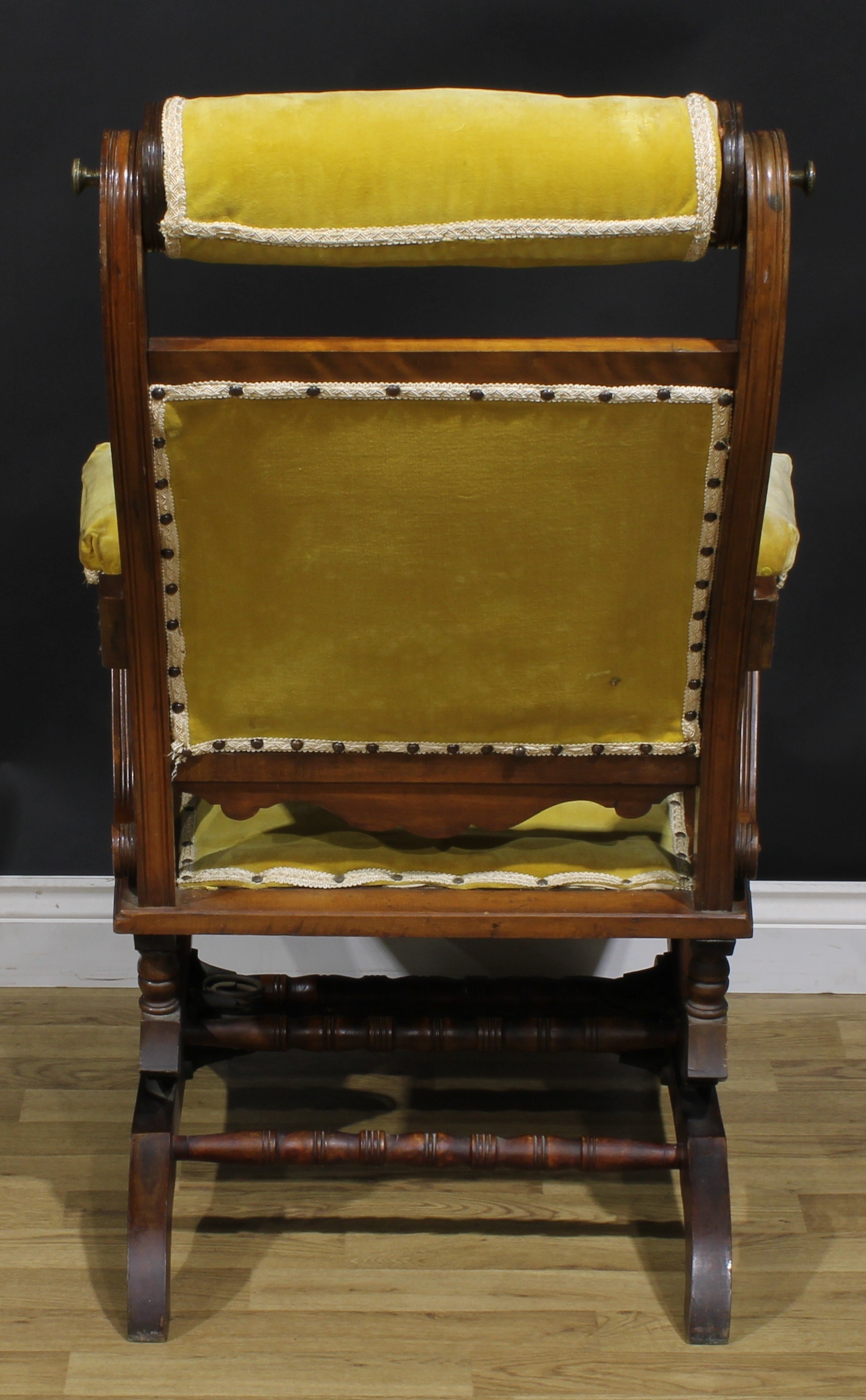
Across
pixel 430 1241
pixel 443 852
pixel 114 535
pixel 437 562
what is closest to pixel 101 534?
pixel 114 535

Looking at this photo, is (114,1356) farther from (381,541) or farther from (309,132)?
(309,132)

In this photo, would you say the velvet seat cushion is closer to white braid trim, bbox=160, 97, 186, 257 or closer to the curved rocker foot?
white braid trim, bbox=160, 97, 186, 257

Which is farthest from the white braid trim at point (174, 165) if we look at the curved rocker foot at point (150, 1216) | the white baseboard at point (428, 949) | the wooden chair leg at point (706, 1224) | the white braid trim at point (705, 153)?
the white baseboard at point (428, 949)

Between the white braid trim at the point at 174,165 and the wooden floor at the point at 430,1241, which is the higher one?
the white braid trim at the point at 174,165

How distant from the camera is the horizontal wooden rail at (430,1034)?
70.6 inches

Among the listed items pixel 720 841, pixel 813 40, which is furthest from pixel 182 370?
pixel 813 40

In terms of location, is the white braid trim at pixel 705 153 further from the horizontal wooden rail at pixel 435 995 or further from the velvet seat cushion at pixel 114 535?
the horizontal wooden rail at pixel 435 995

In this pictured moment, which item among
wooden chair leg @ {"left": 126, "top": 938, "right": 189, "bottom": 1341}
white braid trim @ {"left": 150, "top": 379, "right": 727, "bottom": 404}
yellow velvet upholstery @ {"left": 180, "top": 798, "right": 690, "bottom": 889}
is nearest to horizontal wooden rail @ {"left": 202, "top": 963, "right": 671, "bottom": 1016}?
wooden chair leg @ {"left": 126, "top": 938, "right": 189, "bottom": 1341}

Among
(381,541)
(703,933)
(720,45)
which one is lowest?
(703,933)

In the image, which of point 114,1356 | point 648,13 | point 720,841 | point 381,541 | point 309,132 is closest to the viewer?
point 309,132

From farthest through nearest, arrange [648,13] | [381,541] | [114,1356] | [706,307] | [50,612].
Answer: [50,612], [706,307], [648,13], [114,1356], [381,541]

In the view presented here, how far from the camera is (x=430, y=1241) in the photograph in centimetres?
182

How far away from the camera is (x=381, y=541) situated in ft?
4.29

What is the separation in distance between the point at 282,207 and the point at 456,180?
5.3 inches
